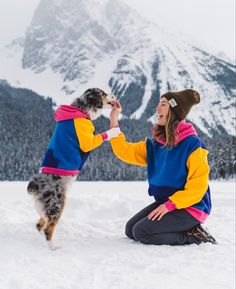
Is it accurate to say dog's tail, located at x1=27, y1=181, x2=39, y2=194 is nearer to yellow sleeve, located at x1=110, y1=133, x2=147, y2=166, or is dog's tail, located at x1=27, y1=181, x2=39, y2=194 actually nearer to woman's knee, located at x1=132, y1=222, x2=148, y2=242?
woman's knee, located at x1=132, y1=222, x2=148, y2=242

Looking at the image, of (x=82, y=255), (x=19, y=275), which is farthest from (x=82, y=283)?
(x=82, y=255)

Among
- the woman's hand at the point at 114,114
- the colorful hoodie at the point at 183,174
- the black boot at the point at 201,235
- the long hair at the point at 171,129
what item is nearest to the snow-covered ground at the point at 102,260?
the black boot at the point at 201,235

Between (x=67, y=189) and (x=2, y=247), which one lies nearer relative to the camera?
(x=2, y=247)

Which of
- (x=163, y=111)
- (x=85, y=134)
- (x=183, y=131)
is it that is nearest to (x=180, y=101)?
(x=163, y=111)

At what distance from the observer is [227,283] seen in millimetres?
4059

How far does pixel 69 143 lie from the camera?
→ 5766mm

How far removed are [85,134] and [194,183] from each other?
1541 mm

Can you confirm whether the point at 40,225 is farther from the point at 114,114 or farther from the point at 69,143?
the point at 114,114

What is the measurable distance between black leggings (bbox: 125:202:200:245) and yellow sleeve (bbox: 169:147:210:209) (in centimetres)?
23

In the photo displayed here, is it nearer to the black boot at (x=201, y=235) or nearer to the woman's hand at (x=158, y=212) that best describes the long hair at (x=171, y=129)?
the woman's hand at (x=158, y=212)

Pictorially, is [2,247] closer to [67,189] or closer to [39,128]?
[67,189]

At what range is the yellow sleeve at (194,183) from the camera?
567cm

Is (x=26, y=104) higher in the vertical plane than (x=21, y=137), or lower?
lower

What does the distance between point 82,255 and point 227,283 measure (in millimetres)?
1624
